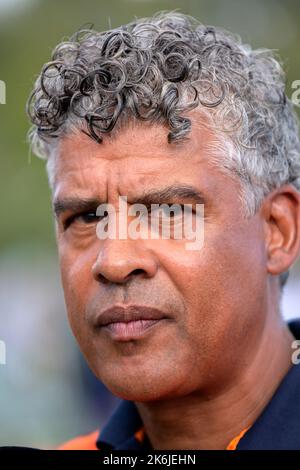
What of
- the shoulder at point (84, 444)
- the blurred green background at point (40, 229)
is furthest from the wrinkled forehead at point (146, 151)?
the blurred green background at point (40, 229)

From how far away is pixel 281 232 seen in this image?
2826 mm

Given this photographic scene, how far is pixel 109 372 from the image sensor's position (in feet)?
8.56

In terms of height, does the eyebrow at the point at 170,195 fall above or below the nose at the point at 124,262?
above

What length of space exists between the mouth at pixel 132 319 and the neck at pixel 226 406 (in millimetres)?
355

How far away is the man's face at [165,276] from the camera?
99.2 inches

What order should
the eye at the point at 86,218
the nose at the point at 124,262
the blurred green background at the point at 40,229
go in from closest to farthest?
1. the nose at the point at 124,262
2. the eye at the point at 86,218
3. the blurred green background at the point at 40,229

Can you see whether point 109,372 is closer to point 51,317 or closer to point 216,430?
point 216,430

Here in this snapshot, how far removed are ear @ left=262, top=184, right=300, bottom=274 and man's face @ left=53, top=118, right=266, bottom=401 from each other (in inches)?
3.3

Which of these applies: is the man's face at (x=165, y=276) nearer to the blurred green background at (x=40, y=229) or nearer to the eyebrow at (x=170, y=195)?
the eyebrow at (x=170, y=195)

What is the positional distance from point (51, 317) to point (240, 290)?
5.71 m

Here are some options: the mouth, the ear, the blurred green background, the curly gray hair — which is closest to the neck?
the ear

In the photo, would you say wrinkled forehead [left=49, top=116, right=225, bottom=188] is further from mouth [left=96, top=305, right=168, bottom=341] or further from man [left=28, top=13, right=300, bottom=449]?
mouth [left=96, top=305, right=168, bottom=341]

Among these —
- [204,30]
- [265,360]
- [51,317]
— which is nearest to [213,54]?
[204,30]

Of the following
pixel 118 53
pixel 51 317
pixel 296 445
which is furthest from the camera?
pixel 51 317
